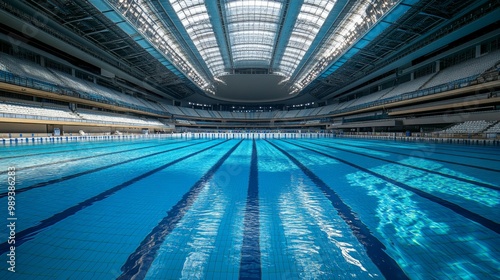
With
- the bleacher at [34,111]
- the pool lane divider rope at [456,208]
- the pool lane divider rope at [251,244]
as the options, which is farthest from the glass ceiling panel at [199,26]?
the pool lane divider rope at [456,208]

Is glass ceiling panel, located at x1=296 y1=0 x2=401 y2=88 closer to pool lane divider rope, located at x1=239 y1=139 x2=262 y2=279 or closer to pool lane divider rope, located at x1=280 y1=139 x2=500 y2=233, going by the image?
pool lane divider rope, located at x1=280 y1=139 x2=500 y2=233

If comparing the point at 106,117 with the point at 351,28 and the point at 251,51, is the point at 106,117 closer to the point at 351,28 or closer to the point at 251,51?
the point at 251,51

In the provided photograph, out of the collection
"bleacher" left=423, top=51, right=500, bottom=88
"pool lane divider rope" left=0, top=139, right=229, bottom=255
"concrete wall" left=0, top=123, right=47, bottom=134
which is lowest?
"pool lane divider rope" left=0, top=139, right=229, bottom=255

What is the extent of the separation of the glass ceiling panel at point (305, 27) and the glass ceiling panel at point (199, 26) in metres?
7.27

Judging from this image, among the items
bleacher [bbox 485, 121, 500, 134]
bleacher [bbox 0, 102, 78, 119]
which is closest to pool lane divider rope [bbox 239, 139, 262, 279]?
bleacher [bbox 485, 121, 500, 134]

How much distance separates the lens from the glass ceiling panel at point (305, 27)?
1455cm

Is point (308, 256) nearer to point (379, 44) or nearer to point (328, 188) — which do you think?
point (328, 188)

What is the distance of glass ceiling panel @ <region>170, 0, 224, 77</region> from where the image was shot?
14620 millimetres

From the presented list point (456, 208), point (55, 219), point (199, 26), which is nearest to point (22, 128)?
point (199, 26)

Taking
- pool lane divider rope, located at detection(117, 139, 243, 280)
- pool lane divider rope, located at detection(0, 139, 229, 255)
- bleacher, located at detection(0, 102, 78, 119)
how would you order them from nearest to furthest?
1. pool lane divider rope, located at detection(117, 139, 243, 280)
2. pool lane divider rope, located at detection(0, 139, 229, 255)
3. bleacher, located at detection(0, 102, 78, 119)

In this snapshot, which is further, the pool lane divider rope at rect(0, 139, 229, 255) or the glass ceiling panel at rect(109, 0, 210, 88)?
the glass ceiling panel at rect(109, 0, 210, 88)

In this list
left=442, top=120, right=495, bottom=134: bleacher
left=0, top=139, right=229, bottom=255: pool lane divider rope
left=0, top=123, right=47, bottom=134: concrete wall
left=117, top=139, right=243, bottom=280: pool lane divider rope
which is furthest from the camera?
left=0, top=123, right=47, bottom=134: concrete wall

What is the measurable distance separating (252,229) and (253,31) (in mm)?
20652

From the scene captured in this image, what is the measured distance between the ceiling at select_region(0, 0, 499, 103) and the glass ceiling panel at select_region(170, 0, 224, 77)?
0.25 ft
